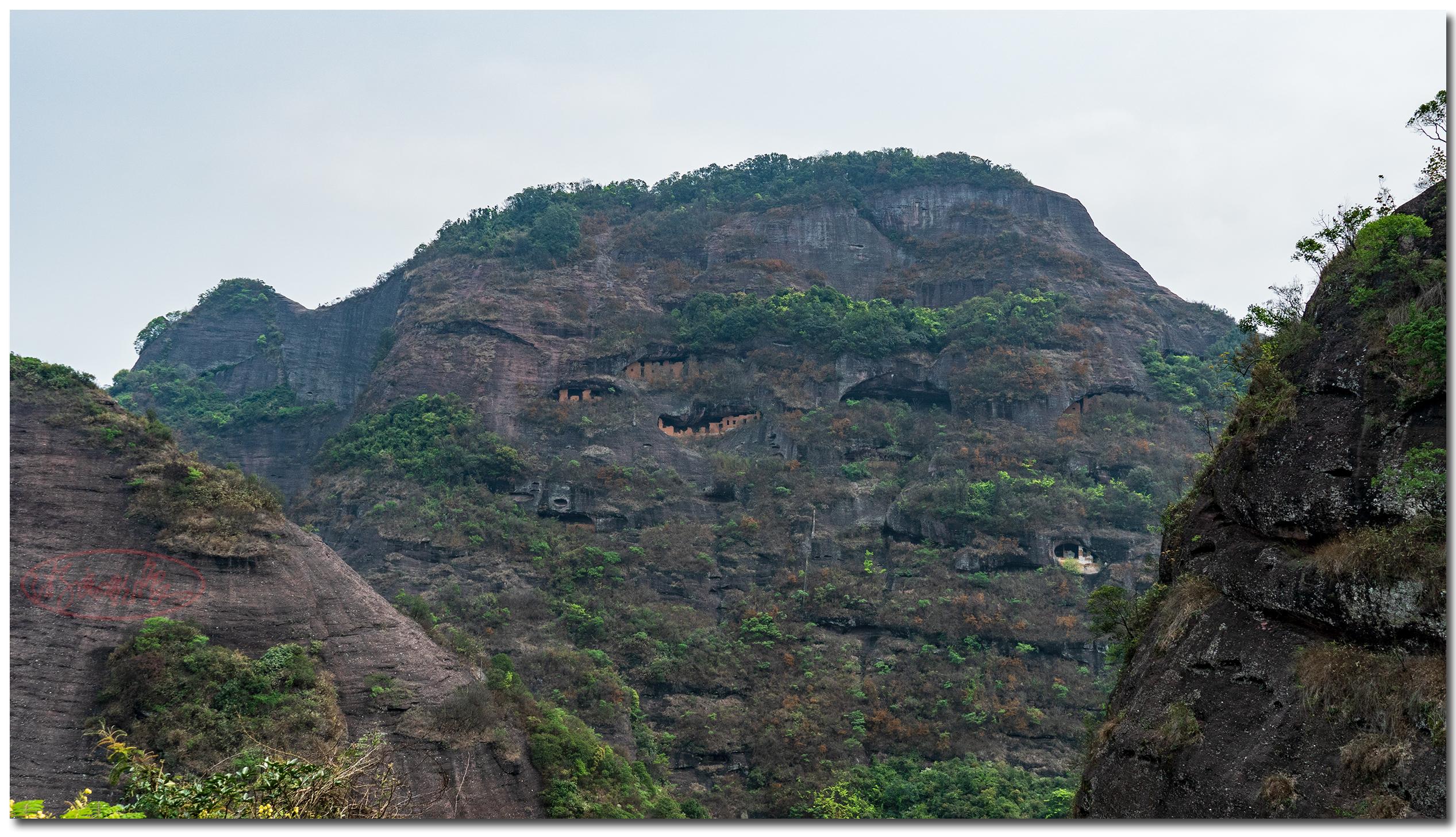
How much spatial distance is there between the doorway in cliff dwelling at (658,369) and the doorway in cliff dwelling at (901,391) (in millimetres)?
8009

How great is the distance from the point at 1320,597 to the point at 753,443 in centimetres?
3578

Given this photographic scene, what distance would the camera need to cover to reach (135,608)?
69.3ft

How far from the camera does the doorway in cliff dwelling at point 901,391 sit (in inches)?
1941

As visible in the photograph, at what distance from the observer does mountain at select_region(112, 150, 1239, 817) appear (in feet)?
105

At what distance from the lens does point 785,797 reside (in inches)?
1107

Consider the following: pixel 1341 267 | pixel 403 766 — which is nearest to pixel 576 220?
pixel 403 766

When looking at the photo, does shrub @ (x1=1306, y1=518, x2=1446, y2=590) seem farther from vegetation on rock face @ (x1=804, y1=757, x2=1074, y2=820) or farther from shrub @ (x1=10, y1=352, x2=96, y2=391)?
shrub @ (x1=10, y1=352, x2=96, y2=391)

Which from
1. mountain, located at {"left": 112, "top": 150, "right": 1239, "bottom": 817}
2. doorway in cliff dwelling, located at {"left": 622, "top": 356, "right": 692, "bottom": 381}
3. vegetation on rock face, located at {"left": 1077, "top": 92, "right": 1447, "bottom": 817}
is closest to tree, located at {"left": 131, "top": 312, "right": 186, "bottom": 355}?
mountain, located at {"left": 112, "top": 150, "right": 1239, "bottom": 817}

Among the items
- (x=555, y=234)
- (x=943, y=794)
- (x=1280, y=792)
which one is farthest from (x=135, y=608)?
(x=555, y=234)

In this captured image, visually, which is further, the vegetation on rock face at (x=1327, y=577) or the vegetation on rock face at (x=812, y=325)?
the vegetation on rock face at (x=812, y=325)

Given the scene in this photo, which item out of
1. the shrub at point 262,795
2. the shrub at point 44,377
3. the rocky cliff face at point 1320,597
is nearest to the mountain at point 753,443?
the shrub at point 44,377

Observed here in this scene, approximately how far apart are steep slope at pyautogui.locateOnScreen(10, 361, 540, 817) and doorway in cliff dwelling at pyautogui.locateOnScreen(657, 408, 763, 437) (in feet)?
77.1

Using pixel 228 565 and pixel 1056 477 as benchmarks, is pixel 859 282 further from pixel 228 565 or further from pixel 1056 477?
pixel 228 565

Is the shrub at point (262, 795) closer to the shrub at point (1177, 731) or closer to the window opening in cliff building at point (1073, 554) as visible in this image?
the shrub at point (1177, 731)
